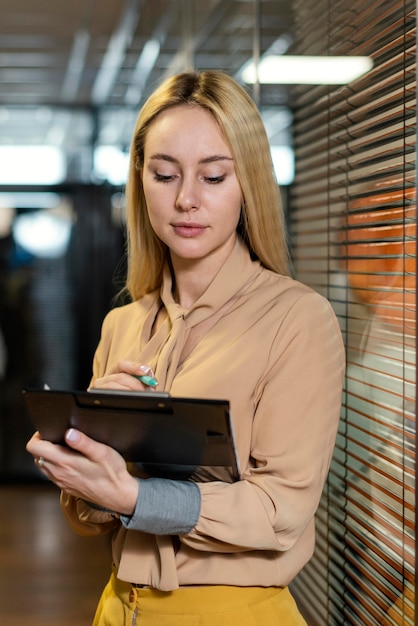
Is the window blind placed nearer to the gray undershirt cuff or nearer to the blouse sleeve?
the blouse sleeve

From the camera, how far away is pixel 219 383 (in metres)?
1.40

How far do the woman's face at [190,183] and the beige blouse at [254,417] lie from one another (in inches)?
3.0

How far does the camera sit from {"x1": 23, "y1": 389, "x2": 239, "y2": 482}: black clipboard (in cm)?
118

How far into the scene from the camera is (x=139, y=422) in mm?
1219

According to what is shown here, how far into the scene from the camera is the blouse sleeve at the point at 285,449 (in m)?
1.29

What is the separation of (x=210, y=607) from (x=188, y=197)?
0.64 meters

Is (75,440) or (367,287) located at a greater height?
(367,287)

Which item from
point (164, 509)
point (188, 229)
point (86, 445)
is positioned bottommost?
point (164, 509)

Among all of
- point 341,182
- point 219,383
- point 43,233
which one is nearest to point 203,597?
point 219,383

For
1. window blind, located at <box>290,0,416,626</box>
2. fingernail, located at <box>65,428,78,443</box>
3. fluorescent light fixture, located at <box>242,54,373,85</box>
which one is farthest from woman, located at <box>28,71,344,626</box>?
fluorescent light fixture, located at <box>242,54,373,85</box>

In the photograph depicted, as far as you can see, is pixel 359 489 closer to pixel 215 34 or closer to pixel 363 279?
pixel 363 279

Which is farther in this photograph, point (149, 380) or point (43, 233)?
point (43, 233)

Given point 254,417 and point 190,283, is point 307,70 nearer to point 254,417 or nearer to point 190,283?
point 190,283

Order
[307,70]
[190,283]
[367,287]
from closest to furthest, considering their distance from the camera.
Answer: [190,283] → [367,287] → [307,70]
